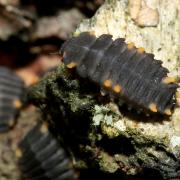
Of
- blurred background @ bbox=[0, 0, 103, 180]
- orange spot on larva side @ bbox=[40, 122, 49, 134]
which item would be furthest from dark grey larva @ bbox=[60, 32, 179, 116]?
blurred background @ bbox=[0, 0, 103, 180]

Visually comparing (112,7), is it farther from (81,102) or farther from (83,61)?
(81,102)

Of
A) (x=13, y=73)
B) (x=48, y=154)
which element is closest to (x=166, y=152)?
(x=48, y=154)

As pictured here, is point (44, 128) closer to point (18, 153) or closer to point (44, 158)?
point (44, 158)

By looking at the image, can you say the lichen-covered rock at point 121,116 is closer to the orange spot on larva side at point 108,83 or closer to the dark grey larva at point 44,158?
the orange spot on larva side at point 108,83

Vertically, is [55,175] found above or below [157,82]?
below

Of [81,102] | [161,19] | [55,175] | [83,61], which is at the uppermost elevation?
[161,19]

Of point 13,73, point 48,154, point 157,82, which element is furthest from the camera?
point 13,73

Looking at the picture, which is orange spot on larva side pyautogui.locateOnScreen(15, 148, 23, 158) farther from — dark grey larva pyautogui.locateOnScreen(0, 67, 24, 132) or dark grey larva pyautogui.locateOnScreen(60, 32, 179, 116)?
dark grey larva pyautogui.locateOnScreen(60, 32, 179, 116)

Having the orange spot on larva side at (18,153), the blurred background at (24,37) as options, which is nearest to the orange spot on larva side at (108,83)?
the blurred background at (24,37)
